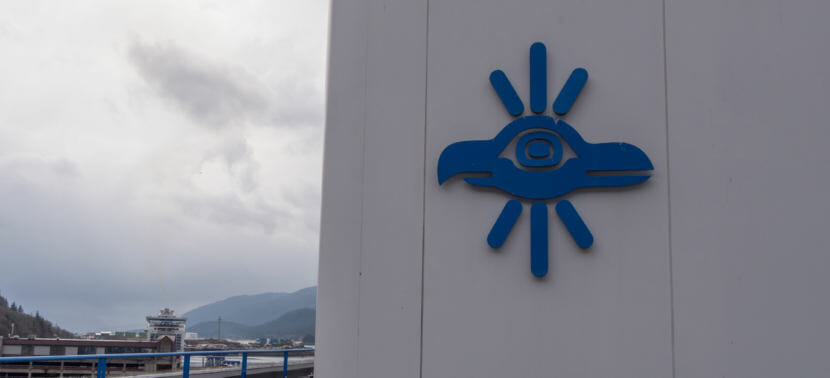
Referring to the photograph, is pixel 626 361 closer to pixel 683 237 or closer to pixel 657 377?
pixel 657 377

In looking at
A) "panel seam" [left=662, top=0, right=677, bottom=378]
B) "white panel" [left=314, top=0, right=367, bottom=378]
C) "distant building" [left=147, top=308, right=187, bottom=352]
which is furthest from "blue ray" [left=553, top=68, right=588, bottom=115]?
"distant building" [left=147, top=308, right=187, bottom=352]

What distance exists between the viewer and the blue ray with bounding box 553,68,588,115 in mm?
3318

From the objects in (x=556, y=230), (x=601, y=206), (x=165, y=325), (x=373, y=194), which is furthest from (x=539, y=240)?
(x=165, y=325)

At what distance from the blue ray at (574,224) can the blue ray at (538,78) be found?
1.67 ft

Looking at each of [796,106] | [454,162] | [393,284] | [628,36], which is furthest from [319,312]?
[796,106]

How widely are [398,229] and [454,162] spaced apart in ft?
1.54

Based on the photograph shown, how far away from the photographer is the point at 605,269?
3217mm

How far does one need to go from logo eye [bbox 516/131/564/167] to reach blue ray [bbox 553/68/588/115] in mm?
141

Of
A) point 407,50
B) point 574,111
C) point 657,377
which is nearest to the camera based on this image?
point 657,377

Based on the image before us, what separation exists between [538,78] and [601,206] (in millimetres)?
728

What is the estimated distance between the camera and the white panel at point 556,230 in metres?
3.16

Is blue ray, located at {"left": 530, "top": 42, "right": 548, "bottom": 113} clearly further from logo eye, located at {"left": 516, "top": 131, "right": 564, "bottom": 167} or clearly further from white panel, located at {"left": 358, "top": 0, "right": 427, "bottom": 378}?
white panel, located at {"left": 358, "top": 0, "right": 427, "bottom": 378}

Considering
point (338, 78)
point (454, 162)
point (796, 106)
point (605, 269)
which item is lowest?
point (605, 269)

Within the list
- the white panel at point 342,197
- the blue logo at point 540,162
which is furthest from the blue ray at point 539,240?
the white panel at point 342,197
